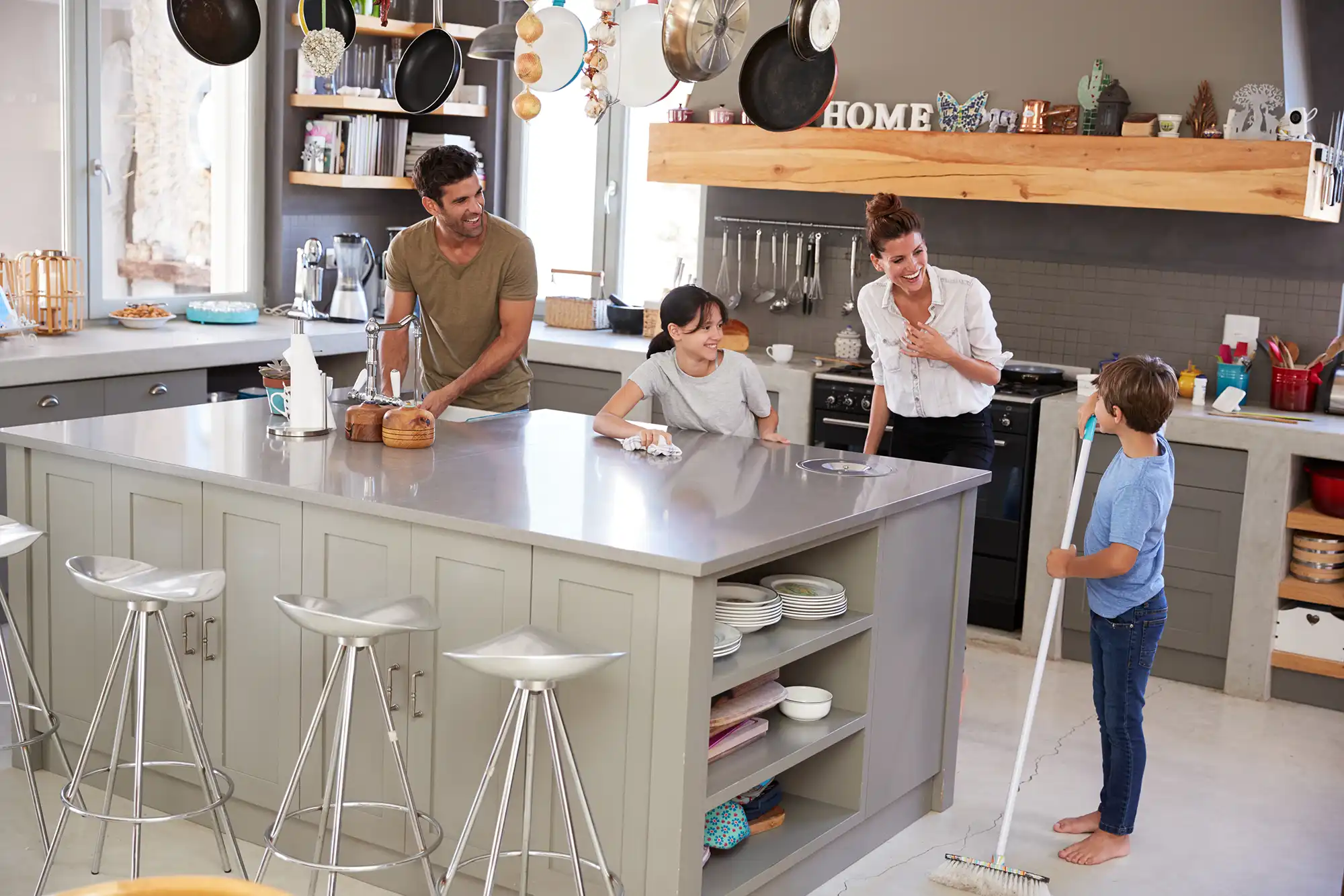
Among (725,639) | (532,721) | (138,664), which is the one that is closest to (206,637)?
(138,664)

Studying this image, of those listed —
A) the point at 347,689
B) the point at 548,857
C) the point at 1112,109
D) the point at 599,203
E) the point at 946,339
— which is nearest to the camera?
the point at 347,689

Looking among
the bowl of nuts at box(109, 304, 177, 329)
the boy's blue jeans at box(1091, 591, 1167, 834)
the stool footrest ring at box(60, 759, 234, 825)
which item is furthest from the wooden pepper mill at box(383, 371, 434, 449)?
the bowl of nuts at box(109, 304, 177, 329)

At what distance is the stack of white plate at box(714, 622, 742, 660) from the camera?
9.84 feet

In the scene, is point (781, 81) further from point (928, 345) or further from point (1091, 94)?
point (1091, 94)

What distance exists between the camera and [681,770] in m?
2.82

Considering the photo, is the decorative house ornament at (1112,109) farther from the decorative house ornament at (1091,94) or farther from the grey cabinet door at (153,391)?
the grey cabinet door at (153,391)

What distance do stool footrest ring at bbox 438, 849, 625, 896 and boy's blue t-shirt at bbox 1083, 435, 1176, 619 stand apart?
4.57 feet

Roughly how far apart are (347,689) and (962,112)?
3676mm

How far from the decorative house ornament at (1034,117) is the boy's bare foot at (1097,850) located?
2758mm

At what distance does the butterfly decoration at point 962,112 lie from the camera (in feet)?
18.2

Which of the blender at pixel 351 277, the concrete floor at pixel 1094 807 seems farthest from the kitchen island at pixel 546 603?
the blender at pixel 351 277

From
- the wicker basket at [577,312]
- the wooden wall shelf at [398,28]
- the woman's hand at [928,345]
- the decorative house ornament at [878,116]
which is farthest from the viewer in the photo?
the wicker basket at [577,312]

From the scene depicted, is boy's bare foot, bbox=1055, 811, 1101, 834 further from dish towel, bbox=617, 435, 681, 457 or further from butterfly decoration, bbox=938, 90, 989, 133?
butterfly decoration, bbox=938, 90, 989, 133

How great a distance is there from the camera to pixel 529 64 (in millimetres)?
3625
